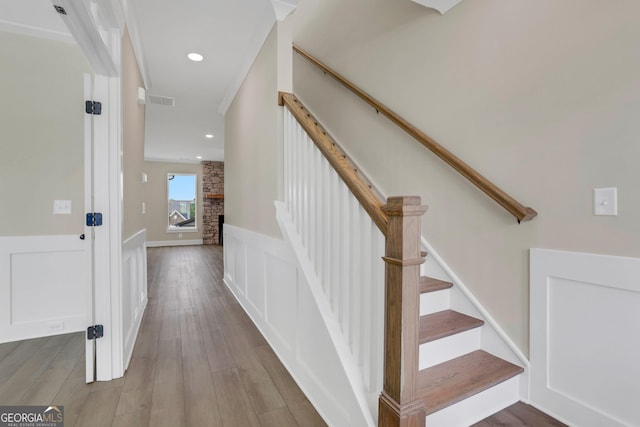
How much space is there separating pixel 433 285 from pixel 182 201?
9.17 metres

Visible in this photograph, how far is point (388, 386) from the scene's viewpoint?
113cm

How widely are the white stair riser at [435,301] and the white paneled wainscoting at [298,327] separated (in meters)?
0.70

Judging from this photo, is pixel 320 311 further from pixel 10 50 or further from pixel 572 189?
pixel 10 50

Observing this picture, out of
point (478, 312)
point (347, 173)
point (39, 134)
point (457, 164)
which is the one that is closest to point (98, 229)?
point (39, 134)

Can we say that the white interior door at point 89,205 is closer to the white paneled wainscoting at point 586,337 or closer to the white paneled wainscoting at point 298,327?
the white paneled wainscoting at point 298,327

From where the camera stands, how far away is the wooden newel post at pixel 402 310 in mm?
1062

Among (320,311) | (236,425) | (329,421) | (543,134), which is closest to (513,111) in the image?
(543,134)

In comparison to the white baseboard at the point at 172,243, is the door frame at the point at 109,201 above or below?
above

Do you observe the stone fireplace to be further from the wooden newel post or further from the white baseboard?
the wooden newel post

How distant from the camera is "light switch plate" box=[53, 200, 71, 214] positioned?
269 cm

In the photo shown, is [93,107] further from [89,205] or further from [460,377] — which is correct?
[460,377]

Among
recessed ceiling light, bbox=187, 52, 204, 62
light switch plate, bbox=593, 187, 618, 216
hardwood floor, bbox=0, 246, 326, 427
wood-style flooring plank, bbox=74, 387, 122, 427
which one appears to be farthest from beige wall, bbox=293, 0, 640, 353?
wood-style flooring plank, bbox=74, 387, 122, 427

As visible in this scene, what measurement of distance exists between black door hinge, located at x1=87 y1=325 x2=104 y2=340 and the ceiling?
86.0 inches

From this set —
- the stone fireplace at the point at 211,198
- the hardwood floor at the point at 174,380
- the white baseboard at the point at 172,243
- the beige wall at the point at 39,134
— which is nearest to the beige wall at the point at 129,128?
the beige wall at the point at 39,134
